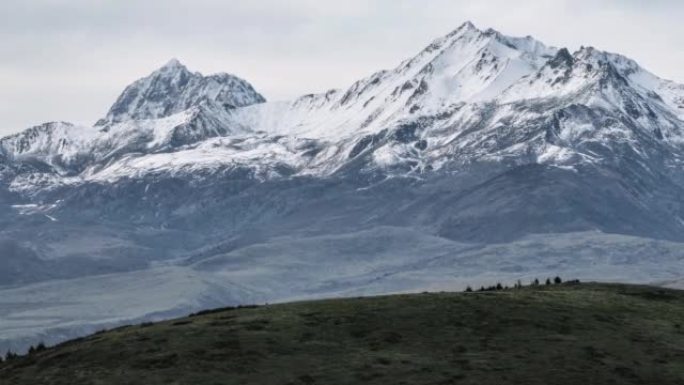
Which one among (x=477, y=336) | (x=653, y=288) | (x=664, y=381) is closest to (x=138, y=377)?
(x=477, y=336)

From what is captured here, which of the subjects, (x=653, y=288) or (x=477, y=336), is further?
(x=653, y=288)

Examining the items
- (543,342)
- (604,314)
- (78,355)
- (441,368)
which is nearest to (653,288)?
(604,314)

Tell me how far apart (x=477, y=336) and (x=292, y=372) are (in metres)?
13.2

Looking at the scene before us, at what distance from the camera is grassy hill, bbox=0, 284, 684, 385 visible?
70.8 m

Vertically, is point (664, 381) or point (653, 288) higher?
point (653, 288)

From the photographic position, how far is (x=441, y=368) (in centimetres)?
7206

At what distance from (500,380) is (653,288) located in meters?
37.0

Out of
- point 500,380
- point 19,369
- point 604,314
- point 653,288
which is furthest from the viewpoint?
point 653,288

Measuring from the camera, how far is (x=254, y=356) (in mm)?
73750

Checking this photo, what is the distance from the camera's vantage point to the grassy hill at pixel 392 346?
7081cm

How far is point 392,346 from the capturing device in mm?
77125

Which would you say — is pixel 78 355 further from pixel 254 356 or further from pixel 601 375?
pixel 601 375

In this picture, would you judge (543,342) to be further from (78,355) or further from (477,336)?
(78,355)

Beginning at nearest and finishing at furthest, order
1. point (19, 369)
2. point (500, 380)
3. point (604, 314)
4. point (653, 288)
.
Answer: point (500, 380) < point (19, 369) < point (604, 314) < point (653, 288)
